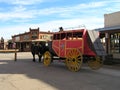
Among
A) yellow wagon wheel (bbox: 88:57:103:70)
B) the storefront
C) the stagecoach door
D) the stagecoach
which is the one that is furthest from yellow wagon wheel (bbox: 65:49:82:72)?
the storefront

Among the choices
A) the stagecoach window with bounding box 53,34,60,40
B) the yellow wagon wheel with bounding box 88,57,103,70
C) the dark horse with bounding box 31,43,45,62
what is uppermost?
the stagecoach window with bounding box 53,34,60,40

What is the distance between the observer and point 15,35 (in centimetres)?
8388

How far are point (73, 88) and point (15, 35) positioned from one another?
74.7 m

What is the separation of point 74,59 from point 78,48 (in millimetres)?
738

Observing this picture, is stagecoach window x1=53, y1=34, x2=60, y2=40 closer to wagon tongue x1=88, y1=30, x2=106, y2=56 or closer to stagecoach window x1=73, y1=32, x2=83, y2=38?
stagecoach window x1=73, y1=32, x2=83, y2=38

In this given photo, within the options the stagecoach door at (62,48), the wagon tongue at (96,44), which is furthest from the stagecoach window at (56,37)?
the wagon tongue at (96,44)

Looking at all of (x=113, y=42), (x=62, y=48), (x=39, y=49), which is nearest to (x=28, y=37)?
(x=39, y=49)

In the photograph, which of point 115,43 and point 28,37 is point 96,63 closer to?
point 115,43

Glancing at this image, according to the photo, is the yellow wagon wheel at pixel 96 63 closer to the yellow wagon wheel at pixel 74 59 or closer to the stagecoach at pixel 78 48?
the stagecoach at pixel 78 48

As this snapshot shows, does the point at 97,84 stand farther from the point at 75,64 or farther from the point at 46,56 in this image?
the point at 46,56

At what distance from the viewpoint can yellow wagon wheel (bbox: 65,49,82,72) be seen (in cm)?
1645

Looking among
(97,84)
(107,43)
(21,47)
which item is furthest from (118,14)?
(21,47)

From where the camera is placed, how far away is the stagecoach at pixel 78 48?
1655 centimetres

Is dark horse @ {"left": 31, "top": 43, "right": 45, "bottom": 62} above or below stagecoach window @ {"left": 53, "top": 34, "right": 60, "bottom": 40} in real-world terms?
below
